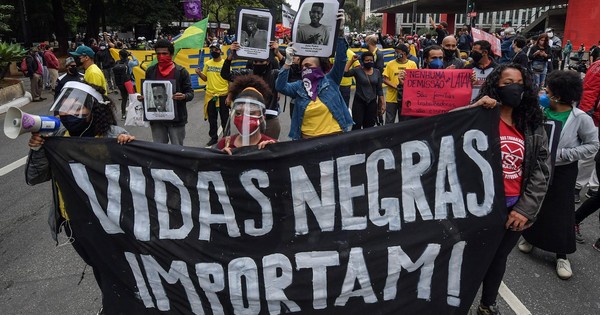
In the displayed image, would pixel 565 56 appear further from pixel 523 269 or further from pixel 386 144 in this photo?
pixel 386 144

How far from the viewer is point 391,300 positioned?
2.63 metres

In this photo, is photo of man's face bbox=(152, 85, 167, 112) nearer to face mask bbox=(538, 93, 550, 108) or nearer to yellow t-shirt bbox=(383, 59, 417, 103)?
yellow t-shirt bbox=(383, 59, 417, 103)

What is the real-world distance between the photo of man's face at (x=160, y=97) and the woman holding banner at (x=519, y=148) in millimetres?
3630

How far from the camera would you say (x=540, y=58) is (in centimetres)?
1098

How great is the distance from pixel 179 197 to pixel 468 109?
6.07 ft

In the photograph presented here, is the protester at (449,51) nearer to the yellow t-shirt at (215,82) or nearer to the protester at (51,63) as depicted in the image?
the yellow t-shirt at (215,82)

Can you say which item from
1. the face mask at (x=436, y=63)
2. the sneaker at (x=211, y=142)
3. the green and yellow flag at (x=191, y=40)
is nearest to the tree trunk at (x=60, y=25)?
the sneaker at (x=211, y=142)

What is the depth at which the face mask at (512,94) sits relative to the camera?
8.98 feet

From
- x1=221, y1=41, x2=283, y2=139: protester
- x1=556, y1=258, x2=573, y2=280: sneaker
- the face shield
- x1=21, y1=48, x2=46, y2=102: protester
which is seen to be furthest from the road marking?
x1=21, y1=48, x2=46, y2=102: protester

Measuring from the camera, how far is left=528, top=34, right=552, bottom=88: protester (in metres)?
10.8

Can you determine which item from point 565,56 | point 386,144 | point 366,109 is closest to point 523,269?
point 386,144

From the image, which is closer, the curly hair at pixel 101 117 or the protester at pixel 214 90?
the curly hair at pixel 101 117

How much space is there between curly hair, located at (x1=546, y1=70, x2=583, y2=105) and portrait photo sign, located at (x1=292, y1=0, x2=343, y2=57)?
76.1 inches

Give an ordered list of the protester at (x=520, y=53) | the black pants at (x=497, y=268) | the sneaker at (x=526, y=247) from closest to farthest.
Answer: the black pants at (x=497, y=268)
the sneaker at (x=526, y=247)
the protester at (x=520, y=53)
